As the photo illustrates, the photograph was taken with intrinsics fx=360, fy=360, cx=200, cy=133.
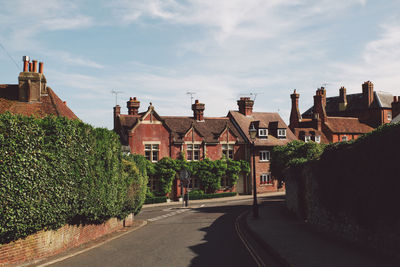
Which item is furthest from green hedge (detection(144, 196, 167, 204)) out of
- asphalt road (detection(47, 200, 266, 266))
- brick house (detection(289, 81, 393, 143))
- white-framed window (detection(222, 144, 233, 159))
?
brick house (detection(289, 81, 393, 143))

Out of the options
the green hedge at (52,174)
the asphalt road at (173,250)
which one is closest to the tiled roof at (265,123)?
the asphalt road at (173,250)

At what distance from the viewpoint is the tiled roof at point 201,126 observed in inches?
1849

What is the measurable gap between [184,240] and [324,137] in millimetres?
50601

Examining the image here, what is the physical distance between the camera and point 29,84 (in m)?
25.3

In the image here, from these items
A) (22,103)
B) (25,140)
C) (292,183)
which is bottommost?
(292,183)

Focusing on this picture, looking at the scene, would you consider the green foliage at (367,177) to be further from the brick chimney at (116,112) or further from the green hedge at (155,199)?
the brick chimney at (116,112)

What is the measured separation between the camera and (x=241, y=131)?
168 ft

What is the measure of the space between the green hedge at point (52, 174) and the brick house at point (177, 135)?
25.3 metres

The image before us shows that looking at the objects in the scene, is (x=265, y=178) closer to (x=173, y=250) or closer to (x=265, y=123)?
(x=265, y=123)

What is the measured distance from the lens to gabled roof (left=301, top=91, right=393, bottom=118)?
68.1 m

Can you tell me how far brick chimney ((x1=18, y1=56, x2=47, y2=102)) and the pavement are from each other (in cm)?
1762

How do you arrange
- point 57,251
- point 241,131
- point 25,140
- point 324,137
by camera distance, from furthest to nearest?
point 324,137 → point 241,131 → point 57,251 → point 25,140

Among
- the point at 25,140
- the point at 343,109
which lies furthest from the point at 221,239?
the point at 343,109

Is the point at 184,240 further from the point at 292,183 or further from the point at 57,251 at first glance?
the point at 292,183
